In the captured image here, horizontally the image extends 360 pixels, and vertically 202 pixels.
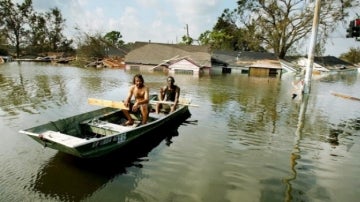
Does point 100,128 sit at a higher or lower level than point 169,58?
lower

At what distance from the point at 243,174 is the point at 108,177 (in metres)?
3.01

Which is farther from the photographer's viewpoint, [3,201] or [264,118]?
[264,118]

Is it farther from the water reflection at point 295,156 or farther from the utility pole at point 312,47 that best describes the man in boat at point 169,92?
the utility pole at point 312,47

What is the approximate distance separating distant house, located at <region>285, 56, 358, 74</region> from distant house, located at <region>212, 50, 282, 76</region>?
8351 mm

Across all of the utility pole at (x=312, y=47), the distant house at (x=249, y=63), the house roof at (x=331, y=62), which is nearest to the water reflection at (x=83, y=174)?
the utility pole at (x=312, y=47)

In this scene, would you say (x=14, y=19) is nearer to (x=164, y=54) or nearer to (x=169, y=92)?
(x=164, y=54)

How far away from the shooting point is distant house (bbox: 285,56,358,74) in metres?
59.5

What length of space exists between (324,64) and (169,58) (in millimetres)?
35329

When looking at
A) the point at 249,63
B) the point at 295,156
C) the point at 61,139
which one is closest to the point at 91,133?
the point at 61,139

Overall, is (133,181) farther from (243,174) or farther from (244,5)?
(244,5)

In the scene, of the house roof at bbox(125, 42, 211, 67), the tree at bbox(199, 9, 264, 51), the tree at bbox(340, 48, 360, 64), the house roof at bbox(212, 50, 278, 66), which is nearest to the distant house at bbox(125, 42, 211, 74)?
the house roof at bbox(125, 42, 211, 67)

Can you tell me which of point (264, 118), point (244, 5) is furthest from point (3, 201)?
point (244, 5)

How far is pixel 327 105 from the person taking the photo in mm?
18016

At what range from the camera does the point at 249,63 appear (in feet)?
172
